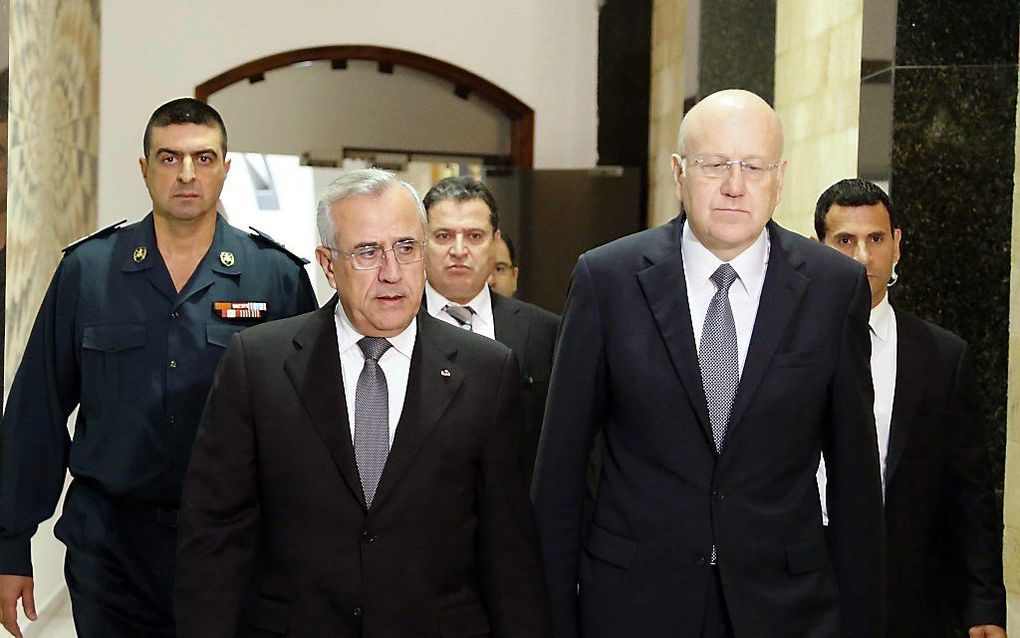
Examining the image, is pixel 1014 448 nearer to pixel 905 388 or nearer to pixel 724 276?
pixel 905 388

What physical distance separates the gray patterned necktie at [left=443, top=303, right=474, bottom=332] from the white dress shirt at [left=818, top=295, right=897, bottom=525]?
1067mm

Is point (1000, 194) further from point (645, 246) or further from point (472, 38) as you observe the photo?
point (472, 38)

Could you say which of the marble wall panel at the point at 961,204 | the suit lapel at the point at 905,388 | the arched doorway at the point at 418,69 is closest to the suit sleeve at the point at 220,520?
the suit lapel at the point at 905,388

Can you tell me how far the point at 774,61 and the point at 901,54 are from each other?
Answer: 2105 mm

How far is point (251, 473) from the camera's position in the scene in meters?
2.30

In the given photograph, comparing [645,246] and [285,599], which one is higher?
[645,246]

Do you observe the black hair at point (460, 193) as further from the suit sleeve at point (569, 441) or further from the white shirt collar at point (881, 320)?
the suit sleeve at point (569, 441)

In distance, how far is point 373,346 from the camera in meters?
2.38

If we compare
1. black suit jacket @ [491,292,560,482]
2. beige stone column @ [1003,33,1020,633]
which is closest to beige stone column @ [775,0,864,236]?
beige stone column @ [1003,33,1020,633]

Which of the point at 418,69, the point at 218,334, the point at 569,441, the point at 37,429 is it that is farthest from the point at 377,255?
the point at 418,69

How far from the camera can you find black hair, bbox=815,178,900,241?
336 cm

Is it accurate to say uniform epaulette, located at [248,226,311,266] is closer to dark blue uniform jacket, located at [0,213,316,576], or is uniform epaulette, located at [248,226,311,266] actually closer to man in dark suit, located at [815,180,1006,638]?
dark blue uniform jacket, located at [0,213,316,576]

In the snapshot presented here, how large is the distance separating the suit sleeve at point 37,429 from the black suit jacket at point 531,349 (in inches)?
45.1

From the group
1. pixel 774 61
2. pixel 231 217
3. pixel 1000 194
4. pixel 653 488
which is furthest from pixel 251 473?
pixel 231 217
